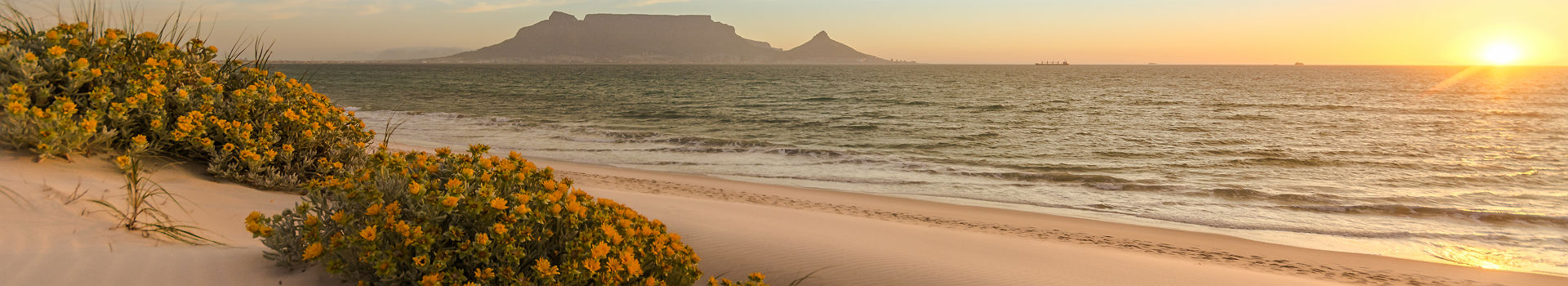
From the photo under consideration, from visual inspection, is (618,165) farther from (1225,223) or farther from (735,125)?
(1225,223)

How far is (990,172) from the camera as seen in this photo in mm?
12375

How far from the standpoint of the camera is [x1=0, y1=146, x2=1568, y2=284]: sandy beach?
284cm

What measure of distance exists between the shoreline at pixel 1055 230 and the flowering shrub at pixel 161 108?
8.51 feet

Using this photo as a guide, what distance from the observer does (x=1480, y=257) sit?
7.32 meters

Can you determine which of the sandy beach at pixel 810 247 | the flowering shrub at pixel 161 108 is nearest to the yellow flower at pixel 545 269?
the sandy beach at pixel 810 247

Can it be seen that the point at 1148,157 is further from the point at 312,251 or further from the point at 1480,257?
the point at 312,251

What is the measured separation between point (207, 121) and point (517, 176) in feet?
11.7

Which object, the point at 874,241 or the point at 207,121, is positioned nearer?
the point at 207,121

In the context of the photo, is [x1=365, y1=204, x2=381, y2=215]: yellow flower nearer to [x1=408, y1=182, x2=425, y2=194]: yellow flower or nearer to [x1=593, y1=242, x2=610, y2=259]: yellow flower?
[x1=408, y1=182, x2=425, y2=194]: yellow flower

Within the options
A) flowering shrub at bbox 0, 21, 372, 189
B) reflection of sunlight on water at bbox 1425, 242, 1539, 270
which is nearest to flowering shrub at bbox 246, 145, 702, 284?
flowering shrub at bbox 0, 21, 372, 189

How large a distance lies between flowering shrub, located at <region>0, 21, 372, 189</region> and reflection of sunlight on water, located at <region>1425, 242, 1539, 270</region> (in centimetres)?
1042

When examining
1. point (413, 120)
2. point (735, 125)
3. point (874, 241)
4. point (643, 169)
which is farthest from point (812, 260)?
point (413, 120)

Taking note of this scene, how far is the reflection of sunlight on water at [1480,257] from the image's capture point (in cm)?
697

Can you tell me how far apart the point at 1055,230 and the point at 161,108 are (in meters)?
7.89
